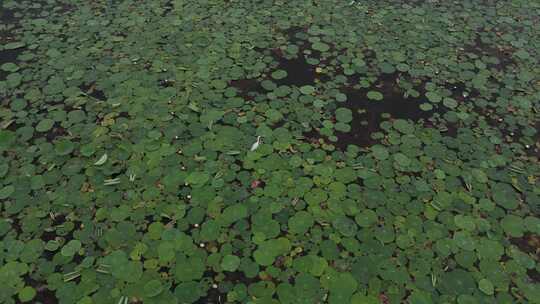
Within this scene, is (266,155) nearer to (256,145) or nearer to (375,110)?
(256,145)

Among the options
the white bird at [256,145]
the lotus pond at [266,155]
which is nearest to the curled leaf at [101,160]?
the lotus pond at [266,155]

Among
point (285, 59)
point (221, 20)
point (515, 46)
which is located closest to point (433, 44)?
point (515, 46)

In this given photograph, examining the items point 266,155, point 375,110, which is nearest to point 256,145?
point 266,155

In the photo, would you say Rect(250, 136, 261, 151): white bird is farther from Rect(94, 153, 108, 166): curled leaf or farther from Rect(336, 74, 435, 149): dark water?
Rect(94, 153, 108, 166): curled leaf

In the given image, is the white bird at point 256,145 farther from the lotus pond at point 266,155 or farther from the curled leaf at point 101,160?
the curled leaf at point 101,160

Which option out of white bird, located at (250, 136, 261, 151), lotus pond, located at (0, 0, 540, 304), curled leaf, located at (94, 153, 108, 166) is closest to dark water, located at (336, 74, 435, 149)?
lotus pond, located at (0, 0, 540, 304)

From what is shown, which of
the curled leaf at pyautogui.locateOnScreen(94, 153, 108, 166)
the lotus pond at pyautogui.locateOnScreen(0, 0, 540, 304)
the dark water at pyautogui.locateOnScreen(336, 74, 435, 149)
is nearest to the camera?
the lotus pond at pyautogui.locateOnScreen(0, 0, 540, 304)

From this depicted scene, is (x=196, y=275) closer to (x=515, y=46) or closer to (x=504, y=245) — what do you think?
(x=504, y=245)

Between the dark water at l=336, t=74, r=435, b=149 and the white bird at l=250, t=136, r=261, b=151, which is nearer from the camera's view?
the white bird at l=250, t=136, r=261, b=151
